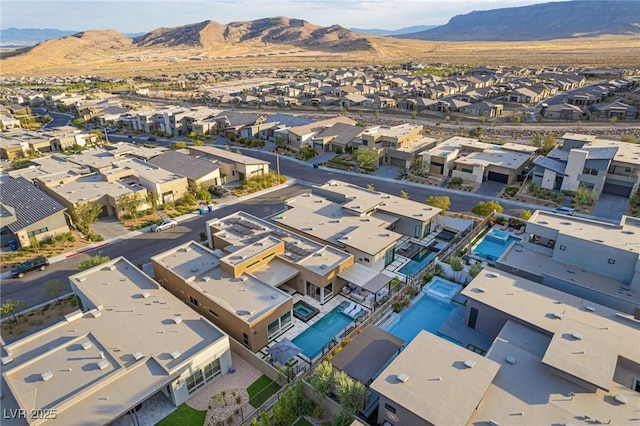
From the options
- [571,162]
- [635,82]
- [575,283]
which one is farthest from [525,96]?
[575,283]

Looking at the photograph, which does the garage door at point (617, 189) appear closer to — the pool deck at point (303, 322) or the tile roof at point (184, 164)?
the pool deck at point (303, 322)

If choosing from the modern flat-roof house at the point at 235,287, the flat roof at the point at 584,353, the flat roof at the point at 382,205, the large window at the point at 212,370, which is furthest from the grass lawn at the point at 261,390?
the flat roof at the point at 382,205

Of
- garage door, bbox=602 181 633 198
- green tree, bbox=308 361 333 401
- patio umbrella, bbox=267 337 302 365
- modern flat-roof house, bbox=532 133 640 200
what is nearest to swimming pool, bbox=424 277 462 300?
patio umbrella, bbox=267 337 302 365

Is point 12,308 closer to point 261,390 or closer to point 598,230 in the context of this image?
point 261,390

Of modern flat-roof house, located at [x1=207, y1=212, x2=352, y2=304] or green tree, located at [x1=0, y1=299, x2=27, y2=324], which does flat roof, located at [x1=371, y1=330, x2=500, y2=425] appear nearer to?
modern flat-roof house, located at [x1=207, y1=212, x2=352, y2=304]

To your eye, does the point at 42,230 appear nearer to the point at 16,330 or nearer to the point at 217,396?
the point at 16,330

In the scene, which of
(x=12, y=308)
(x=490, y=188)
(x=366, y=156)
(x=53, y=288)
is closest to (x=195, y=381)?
(x=53, y=288)
